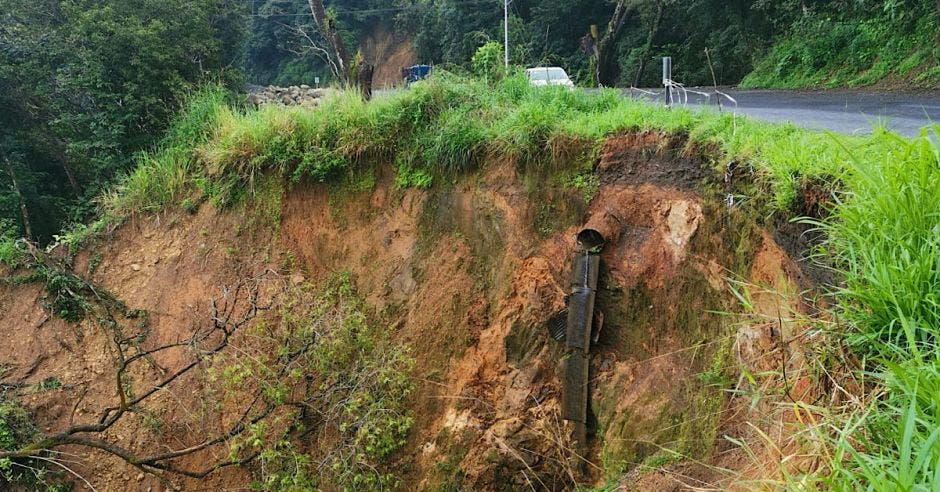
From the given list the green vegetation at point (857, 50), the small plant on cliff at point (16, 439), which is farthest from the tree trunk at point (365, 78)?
the green vegetation at point (857, 50)

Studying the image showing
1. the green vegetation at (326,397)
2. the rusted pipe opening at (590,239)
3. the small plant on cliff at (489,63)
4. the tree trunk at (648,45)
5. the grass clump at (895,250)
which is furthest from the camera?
the tree trunk at (648,45)

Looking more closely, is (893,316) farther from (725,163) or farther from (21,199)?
(21,199)

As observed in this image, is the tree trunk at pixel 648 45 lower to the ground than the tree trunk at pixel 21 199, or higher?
higher

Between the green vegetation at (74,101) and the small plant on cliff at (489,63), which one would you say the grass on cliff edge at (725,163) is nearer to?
the small plant on cliff at (489,63)

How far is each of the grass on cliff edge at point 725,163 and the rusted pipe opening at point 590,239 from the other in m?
0.86

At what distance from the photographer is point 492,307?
6680 millimetres

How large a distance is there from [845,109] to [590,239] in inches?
251

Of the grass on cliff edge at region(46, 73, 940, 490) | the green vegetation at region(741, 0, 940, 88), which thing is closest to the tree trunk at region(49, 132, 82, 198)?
the grass on cliff edge at region(46, 73, 940, 490)

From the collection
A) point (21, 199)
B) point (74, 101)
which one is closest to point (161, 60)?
point (74, 101)

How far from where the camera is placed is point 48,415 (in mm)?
7180

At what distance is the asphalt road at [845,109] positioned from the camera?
726cm

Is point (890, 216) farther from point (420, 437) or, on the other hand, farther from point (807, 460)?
point (420, 437)

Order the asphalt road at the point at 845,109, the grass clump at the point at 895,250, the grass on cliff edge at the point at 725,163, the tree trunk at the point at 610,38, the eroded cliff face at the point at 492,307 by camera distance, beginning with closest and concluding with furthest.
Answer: the grass on cliff edge at the point at 725,163 → the grass clump at the point at 895,250 → the eroded cliff face at the point at 492,307 → the asphalt road at the point at 845,109 → the tree trunk at the point at 610,38

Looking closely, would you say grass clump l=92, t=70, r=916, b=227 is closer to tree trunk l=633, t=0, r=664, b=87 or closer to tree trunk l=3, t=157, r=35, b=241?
tree trunk l=3, t=157, r=35, b=241
